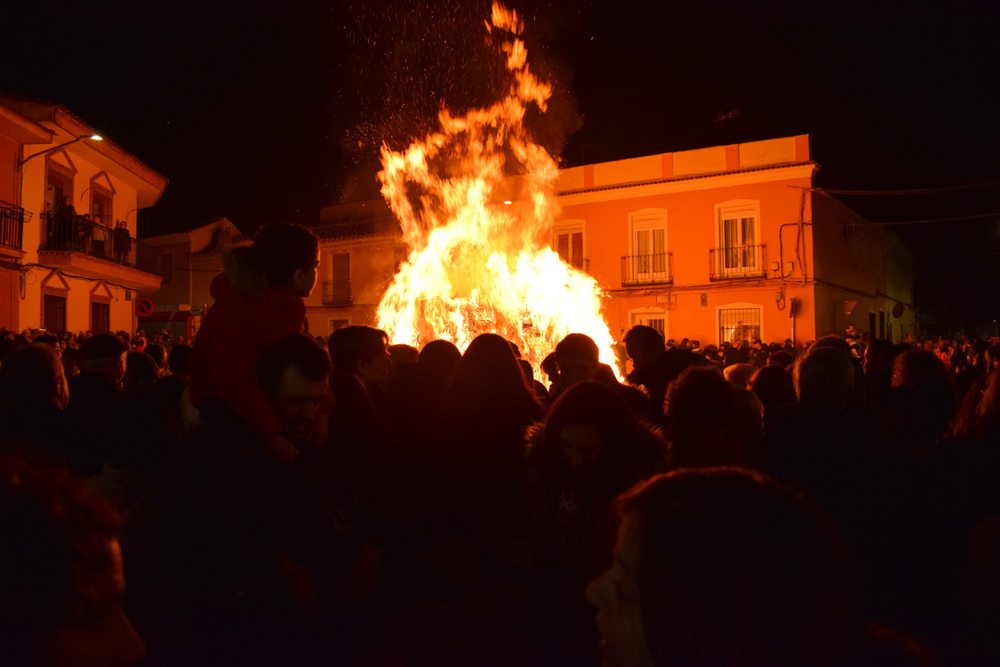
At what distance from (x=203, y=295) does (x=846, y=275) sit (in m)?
30.1

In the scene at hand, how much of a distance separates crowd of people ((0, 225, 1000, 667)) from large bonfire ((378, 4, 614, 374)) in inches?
392

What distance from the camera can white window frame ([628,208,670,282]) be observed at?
24.7m

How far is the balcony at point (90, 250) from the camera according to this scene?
17.4m

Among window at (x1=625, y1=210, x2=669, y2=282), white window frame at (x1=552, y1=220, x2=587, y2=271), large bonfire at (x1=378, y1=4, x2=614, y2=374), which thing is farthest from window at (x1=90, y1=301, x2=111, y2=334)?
window at (x1=625, y1=210, x2=669, y2=282)

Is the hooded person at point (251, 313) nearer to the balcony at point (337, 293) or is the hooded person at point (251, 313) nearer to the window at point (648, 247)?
the window at point (648, 247)

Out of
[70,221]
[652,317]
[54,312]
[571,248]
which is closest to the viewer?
[70,221]

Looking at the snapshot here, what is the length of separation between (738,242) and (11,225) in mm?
20053

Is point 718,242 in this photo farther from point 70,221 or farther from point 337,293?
point 70,221

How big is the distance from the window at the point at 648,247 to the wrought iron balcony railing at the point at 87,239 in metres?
15.8

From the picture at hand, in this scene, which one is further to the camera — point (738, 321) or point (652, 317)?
point (652, 317)

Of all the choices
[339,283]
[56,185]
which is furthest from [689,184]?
[56,185]

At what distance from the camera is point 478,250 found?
68.4 ft

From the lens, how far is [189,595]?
2.16 m

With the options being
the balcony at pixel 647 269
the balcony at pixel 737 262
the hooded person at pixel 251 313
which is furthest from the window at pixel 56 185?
the balcony at pixel 737 262
